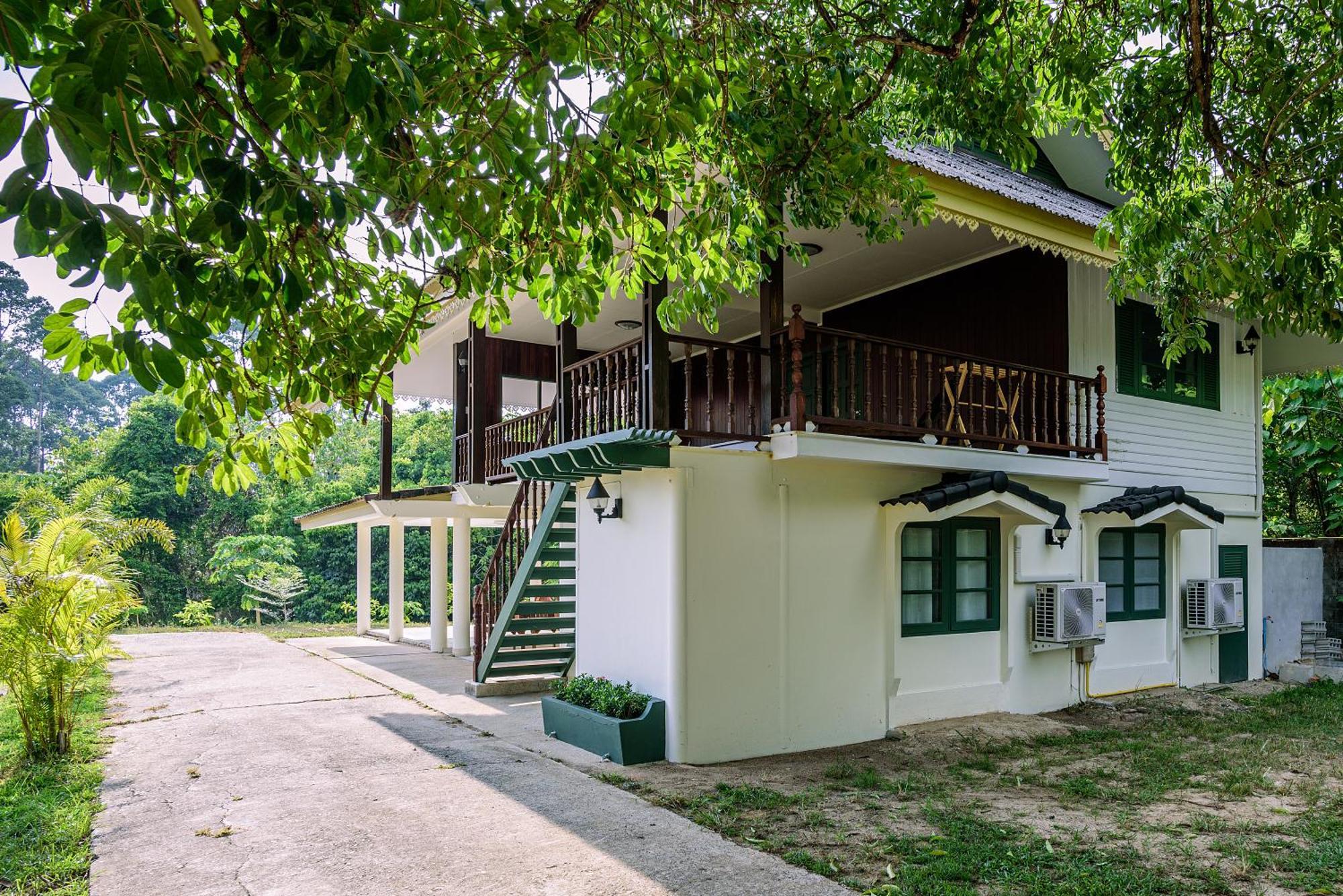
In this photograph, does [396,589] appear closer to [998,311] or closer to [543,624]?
[543,624]

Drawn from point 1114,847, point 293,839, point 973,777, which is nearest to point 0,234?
→ point 293,839

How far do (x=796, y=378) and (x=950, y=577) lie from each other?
2792 mm

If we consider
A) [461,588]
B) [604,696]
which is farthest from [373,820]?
[461,588]

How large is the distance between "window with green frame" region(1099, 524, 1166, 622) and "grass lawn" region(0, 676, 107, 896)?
923 cm

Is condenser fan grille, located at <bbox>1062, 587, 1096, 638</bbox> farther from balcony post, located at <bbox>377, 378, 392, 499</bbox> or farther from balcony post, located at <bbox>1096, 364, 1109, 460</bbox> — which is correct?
balcony post, located at <bbox>377, 378, 392, 499</bbox>

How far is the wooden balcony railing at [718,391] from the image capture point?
7.05 metres

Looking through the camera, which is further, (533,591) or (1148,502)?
(1148,502)

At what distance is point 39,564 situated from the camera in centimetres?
655

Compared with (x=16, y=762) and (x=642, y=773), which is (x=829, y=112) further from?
(x=16, y=762)

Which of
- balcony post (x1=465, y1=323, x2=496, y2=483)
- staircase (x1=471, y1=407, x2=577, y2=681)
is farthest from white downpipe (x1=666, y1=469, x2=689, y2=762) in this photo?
balcony post (x1=465, y1=323, x2=496, y2=483)

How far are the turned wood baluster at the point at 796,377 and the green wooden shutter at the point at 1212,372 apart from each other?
22.2 ft

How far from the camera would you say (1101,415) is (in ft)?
29.3

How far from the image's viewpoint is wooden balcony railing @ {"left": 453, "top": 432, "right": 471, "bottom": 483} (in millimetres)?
12797

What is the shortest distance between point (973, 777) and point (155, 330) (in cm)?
587
